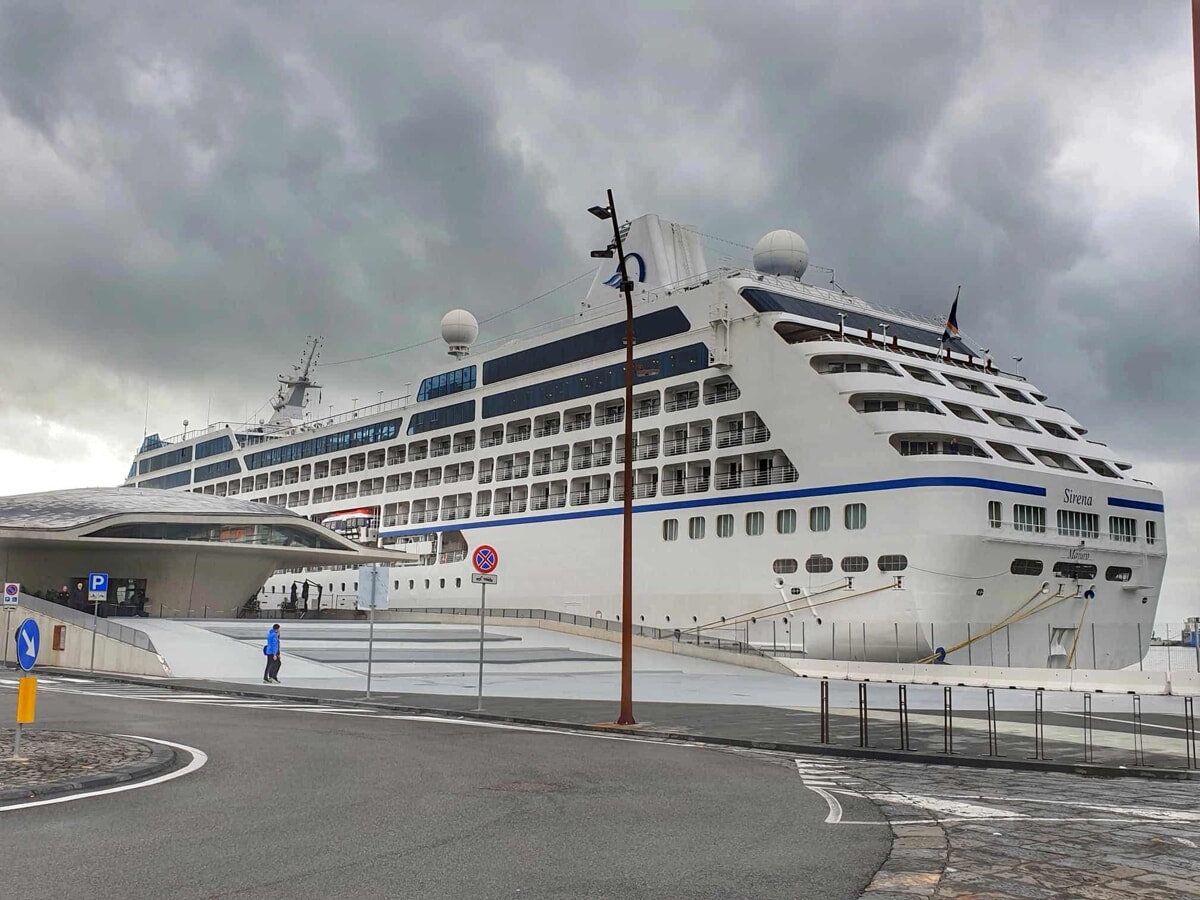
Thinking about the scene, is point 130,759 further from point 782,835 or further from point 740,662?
point 740,662

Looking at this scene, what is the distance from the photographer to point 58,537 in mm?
44156

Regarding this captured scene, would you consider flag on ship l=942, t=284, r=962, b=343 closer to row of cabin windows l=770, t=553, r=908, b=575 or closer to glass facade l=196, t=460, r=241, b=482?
row of cabin windows l=770, t=553, r=908, b=575

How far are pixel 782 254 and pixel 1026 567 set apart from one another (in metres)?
17.9

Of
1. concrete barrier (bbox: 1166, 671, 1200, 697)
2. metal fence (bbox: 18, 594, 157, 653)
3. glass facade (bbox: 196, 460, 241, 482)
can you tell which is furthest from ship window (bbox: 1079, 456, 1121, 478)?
glass facade (bbox: 196, 460, 241, 482)

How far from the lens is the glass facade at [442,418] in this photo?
177 feet

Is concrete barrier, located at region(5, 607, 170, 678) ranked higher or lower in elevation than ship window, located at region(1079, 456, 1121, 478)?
lower

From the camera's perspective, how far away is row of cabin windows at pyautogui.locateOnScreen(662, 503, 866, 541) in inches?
1345

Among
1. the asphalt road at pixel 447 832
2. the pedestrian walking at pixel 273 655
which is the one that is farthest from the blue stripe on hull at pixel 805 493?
the asphalt road at pixel 447 832

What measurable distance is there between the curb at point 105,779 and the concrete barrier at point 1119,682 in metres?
23.2

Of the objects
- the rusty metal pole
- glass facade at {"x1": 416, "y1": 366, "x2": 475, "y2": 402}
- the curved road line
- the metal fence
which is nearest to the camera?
the curved road line

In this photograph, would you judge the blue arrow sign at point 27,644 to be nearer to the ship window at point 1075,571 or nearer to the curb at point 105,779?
the curb at point 105,779

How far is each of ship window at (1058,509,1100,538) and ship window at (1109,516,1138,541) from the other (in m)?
0.81

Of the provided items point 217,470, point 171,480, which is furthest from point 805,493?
point 171,480

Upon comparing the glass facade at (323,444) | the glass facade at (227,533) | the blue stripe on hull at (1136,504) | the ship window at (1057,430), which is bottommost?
the glass facade at (227,533)
